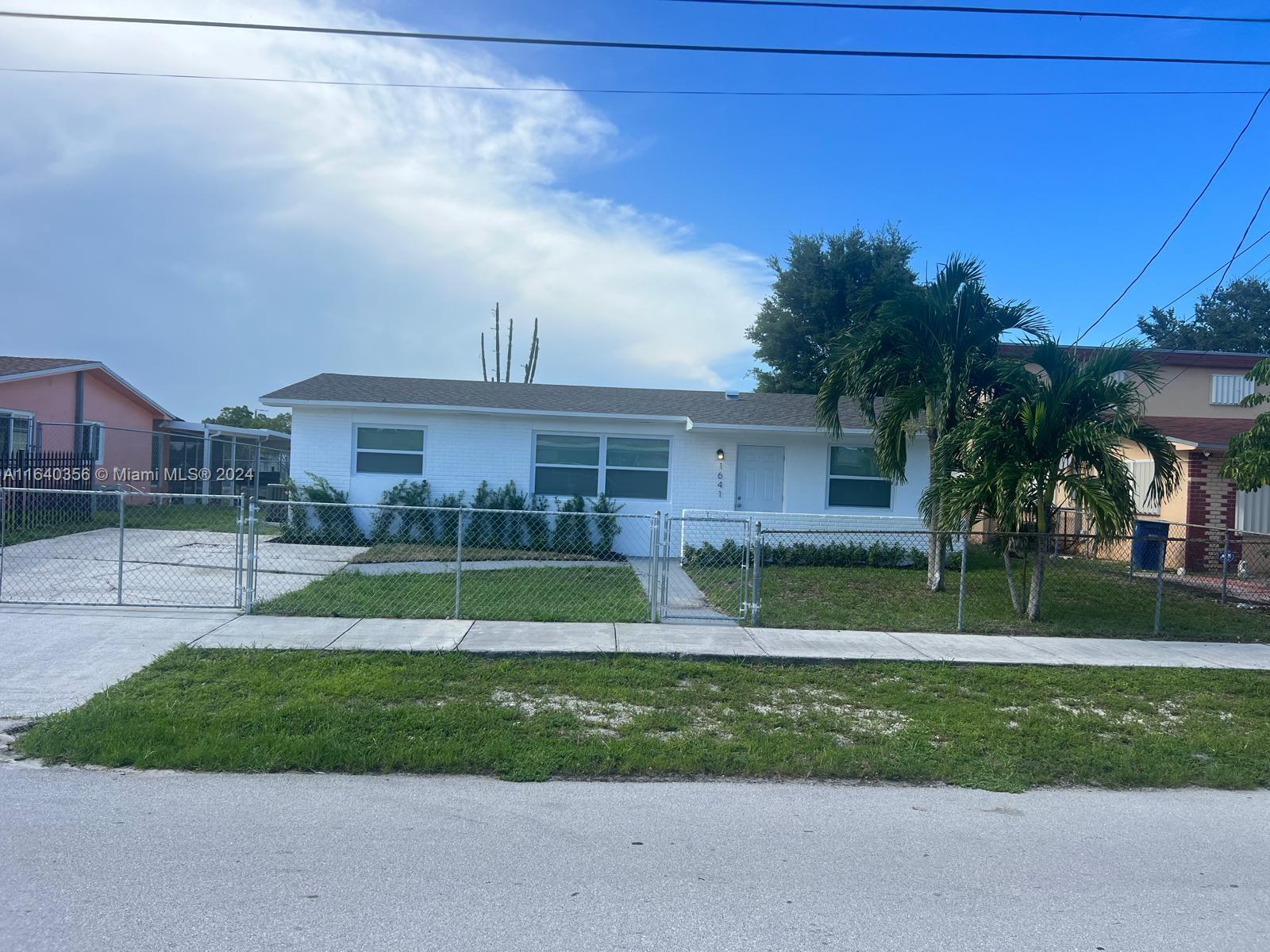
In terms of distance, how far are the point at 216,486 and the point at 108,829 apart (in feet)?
90.7

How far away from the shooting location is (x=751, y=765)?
6250 millimetres

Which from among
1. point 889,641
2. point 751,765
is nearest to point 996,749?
point 751,765

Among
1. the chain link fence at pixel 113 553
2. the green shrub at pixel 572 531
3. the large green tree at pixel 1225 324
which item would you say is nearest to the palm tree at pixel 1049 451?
the green shrub at pixel 572 531

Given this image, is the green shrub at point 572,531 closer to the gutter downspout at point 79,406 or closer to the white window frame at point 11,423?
the white window frame at point 11,423

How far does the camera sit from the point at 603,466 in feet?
61.1

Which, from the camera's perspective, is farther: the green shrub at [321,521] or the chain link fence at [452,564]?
the green shrub at [321,521]

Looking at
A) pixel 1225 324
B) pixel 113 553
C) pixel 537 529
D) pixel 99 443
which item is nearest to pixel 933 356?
pixel 537 529

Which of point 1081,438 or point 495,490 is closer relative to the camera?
point 1081,438

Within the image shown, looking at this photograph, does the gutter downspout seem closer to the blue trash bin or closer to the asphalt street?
the asphalt street

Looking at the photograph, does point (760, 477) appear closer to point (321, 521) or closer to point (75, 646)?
point (321, 521)

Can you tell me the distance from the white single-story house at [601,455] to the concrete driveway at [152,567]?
216cm

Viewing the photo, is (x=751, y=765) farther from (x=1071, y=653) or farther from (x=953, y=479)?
(x=953, y=479)

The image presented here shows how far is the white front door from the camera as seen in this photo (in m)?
18.7

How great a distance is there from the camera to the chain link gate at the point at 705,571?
11.2m
